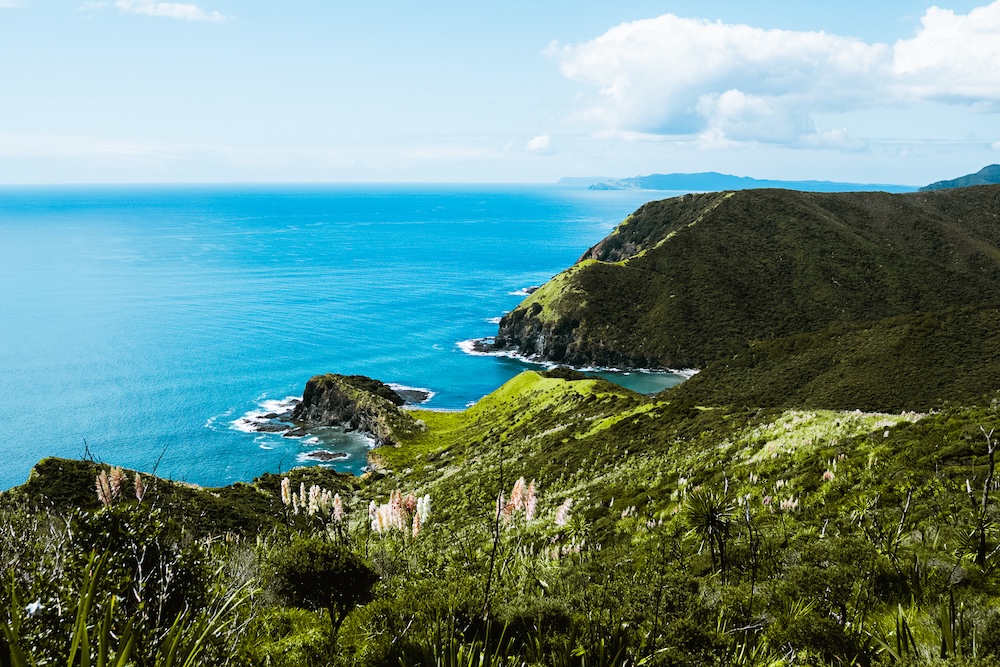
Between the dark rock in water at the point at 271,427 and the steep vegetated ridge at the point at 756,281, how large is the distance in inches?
2281

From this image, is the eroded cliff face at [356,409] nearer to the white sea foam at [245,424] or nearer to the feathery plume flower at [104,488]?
the white sea foam at [245,424]

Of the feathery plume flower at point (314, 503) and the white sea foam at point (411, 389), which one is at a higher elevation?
the feathery plume flower at point (314, 503)

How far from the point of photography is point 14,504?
46.1 m

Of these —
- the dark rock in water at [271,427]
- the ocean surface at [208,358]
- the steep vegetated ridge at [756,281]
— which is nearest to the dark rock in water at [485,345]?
the steep vegetated ridge at [756,281]

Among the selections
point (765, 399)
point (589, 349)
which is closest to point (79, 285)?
point (589, 349)

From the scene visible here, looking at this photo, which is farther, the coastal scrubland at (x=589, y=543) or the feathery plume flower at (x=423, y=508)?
the feathery plume flower at (x=423, y=508)

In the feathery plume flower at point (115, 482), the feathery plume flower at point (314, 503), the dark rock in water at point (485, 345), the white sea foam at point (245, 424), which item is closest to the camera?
the feathery plume flower at point (115, 482)

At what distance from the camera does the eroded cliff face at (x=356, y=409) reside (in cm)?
8756

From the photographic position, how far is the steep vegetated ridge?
133 metres

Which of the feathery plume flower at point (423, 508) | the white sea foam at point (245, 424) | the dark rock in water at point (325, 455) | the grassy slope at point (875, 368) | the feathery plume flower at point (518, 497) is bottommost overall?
the dark rock in water at point (325, 455)

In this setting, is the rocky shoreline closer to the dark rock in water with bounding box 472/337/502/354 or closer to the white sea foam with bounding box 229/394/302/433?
the white sea foam with bounding box 229/394/302/433

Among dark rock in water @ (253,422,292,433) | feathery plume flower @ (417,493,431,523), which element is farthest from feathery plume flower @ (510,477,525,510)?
dark rock in water @ (253,422,292,433)

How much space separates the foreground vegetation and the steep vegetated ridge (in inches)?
4008

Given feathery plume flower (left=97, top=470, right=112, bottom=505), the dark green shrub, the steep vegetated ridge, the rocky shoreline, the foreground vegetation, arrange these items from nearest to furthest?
the foreground vegetation
feathery plume flower (left=97, top=470, right=112, bottom=505)
the dark green shrub
the rocky shoreline
the steep vegetated ridge
